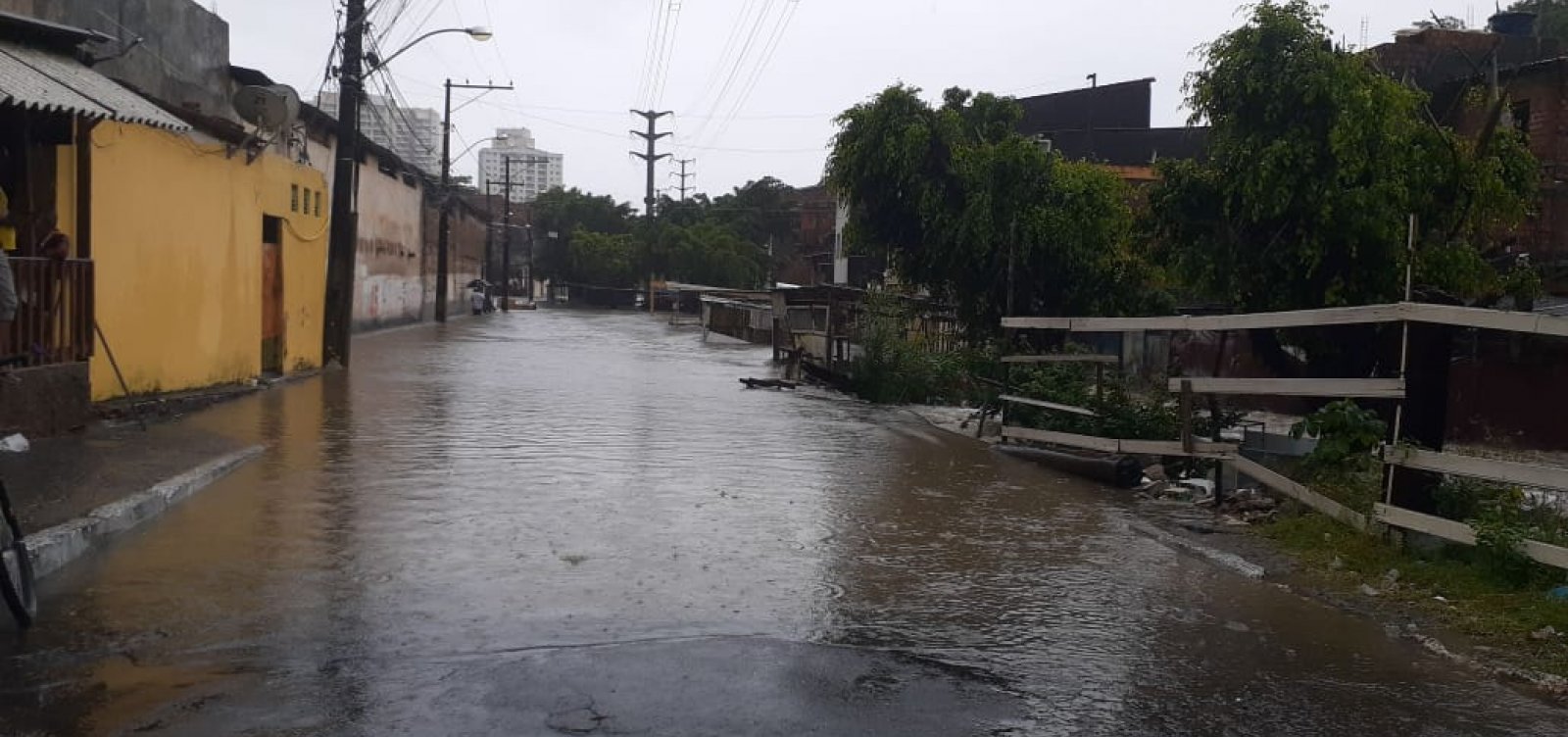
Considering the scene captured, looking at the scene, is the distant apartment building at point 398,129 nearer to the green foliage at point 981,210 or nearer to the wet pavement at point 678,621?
the green foliage at point 981,210

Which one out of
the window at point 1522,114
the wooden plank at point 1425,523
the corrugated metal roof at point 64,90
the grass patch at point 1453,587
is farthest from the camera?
the window at point 1522,114

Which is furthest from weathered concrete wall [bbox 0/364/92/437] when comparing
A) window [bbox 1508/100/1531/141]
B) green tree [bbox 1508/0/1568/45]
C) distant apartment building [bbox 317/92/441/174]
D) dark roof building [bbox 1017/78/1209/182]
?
green tree [bbox 1508/0/1568/45]

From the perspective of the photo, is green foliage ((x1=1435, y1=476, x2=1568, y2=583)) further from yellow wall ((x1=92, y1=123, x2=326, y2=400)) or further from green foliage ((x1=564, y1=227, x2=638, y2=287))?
green foliage ((x1=564, y1=227, x2=638, y2=287))

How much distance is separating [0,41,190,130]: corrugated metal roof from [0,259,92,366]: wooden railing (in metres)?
1.43

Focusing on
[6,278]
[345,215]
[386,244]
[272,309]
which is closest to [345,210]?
[345,215]

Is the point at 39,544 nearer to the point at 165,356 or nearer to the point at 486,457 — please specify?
the point at 486,457

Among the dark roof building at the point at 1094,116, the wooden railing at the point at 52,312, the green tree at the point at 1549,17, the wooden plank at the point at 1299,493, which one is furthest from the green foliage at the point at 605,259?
the wooden plank at the point at 1299,493

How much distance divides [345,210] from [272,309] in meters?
2.45

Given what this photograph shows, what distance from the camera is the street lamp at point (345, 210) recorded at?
2175 centimetres

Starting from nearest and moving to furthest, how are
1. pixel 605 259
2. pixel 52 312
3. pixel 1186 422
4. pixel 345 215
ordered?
1. pixel 1186 422
2. pixel 52 312
3. pixel 345 215
4. pixel 605 259

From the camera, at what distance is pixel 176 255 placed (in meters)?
15.0

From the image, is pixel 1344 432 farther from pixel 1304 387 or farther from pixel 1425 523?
pixel 1425 523

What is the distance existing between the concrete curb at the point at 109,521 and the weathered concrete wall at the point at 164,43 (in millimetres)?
11256

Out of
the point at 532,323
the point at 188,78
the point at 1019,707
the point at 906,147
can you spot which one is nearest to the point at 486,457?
the point at 1019,707
